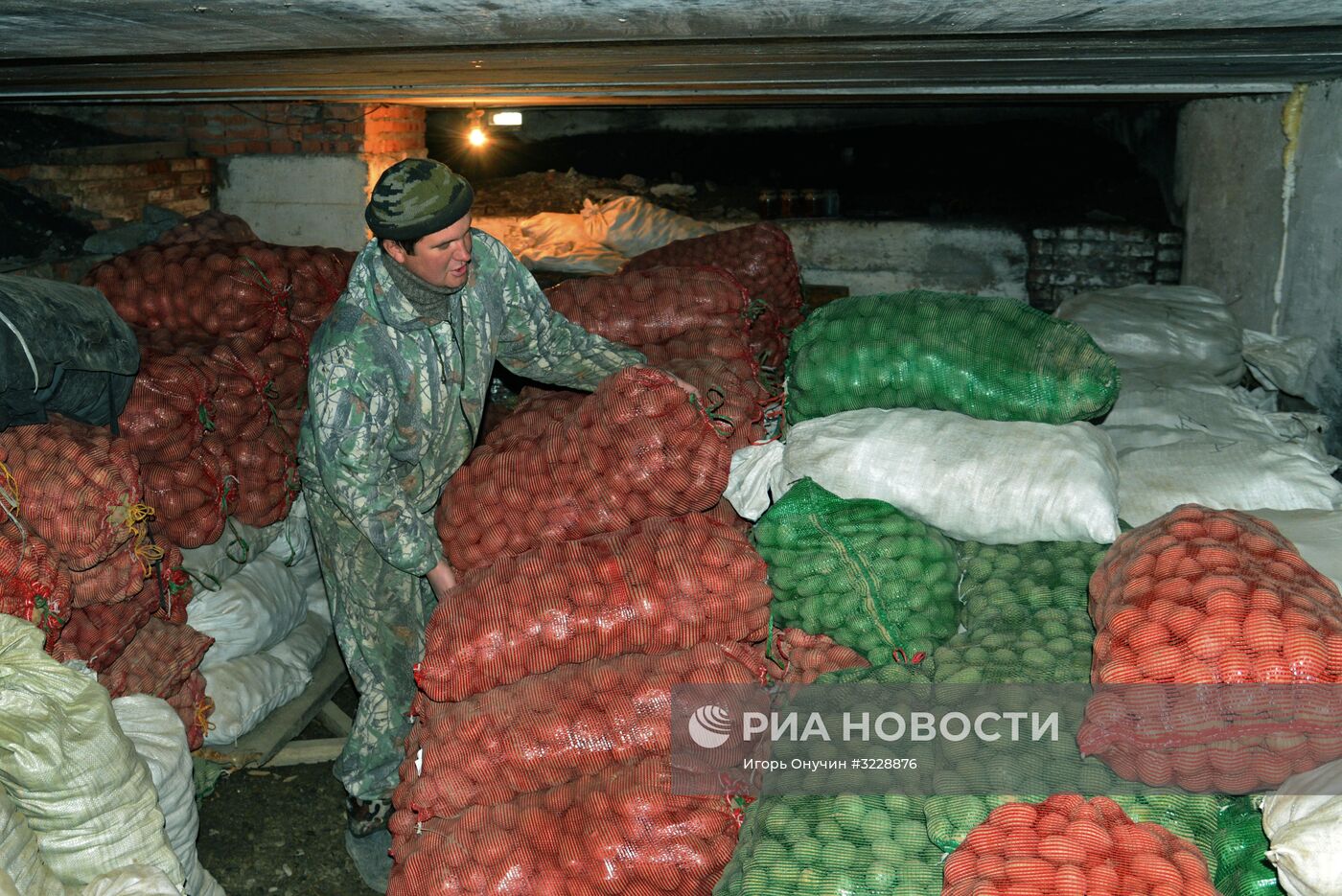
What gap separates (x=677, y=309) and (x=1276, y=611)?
2324 mm

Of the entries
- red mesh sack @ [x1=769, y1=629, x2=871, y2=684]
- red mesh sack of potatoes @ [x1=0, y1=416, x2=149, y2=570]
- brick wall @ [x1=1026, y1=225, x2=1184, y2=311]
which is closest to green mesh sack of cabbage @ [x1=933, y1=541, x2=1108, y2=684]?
red mesh sack @ [x1=769, y1=629, x2=871, y2=684]

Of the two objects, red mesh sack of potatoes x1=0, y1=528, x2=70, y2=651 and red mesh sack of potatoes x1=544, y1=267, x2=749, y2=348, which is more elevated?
red mesh sack of potatoes x1=544, y1=267, x2=749, y2=348

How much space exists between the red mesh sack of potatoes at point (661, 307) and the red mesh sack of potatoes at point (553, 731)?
1.56m

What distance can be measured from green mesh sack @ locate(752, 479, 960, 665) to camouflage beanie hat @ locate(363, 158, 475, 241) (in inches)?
48.2

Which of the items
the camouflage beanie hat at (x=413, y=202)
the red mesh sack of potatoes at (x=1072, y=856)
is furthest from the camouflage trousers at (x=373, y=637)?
the red mesh sack of potatoes at (x=1072, y=856)

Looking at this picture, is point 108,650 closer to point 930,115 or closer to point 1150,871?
point 1150,871

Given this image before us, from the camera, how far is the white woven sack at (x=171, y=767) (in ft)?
9.86

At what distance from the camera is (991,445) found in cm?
304

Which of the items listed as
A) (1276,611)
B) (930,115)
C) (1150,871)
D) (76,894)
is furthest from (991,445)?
(930,115)

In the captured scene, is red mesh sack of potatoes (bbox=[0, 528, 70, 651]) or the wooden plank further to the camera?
the wooden plank

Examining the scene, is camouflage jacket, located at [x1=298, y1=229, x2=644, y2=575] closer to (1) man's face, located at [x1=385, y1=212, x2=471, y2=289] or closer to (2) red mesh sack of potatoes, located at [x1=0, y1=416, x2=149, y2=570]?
(1) man's face, located at [x1=385, y1=212, x2=471, y2=289]

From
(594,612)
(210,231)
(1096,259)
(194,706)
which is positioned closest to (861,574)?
(594,612)

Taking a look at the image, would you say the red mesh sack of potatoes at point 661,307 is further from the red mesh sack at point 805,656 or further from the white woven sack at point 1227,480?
the white woven sack at point 1227,480

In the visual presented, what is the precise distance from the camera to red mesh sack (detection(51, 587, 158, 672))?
3.32m
